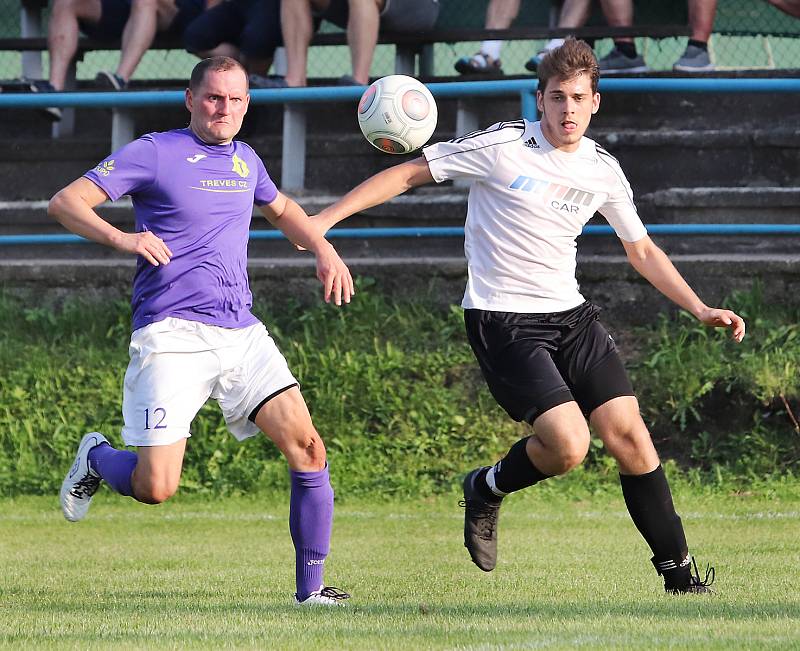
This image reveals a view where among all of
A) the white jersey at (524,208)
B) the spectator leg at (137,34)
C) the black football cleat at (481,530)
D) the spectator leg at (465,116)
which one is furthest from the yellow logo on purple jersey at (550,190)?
the spectator leg at (137,34)

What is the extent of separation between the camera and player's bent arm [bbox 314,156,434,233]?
5996 mm

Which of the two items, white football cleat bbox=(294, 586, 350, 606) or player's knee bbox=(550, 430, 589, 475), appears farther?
player's knee bbox=(550, 430, 589, 475)

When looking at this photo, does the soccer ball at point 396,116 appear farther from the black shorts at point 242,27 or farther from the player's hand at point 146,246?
the black shorts at point 242,27

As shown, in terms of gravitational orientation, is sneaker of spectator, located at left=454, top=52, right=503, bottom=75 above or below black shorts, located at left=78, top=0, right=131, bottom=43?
below

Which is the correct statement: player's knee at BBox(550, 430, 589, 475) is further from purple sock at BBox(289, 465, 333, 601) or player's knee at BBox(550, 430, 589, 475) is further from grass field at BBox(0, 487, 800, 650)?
purple sock at BBox(289, 465, 333, 601)

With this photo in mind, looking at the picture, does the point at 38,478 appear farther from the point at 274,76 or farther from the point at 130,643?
the point at 130,643

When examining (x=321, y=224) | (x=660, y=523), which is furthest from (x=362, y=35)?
(x=660, y=523)

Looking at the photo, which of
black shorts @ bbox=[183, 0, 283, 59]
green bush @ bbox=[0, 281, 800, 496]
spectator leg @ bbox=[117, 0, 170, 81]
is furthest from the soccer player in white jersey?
spectator leg @ bbox=[117, 0, 170, 81]

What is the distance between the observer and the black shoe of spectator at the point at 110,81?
1205 centimetres

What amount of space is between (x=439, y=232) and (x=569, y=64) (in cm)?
446

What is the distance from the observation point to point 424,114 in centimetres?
654

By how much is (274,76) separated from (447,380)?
3249mm

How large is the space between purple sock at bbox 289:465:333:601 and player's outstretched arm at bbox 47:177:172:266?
114cm

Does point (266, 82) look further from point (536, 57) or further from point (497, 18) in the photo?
point (536, 57)
